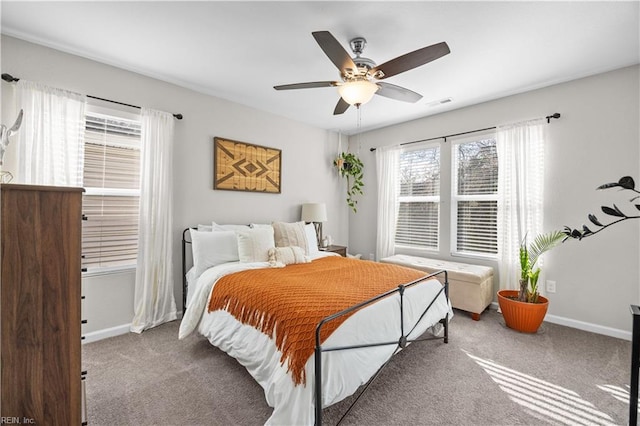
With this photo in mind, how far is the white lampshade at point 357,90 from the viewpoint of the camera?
7.09 feet

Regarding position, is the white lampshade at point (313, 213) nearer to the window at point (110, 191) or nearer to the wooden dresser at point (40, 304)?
the window at point (110, 191)

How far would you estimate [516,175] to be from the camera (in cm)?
340

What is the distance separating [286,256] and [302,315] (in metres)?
1.40

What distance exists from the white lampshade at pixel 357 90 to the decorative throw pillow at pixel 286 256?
166 cm

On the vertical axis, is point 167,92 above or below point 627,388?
above

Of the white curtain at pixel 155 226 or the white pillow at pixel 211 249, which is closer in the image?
the white pillow at pixel 211 249

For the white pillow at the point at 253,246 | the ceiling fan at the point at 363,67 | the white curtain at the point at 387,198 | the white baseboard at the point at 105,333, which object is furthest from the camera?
the white curtain at the point at 387,198

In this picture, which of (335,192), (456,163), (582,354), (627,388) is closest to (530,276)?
(582,354)

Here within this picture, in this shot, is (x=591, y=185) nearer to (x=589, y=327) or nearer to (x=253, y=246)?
(x=589, y=327)

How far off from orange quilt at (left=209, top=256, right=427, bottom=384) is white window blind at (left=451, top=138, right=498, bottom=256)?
1752mm

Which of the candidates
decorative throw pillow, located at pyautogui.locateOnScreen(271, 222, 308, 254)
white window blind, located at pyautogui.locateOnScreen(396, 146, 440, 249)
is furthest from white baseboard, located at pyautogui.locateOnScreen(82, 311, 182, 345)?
white window blind, located at pyautogui.locateOnScreen(396, 146, 440, 249)

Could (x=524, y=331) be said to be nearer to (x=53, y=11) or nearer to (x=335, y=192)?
(x=335, y=192)

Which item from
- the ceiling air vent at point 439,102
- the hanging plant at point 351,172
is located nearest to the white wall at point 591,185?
the ceiling air vent at point 439,102

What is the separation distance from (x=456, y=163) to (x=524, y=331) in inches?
88.6
